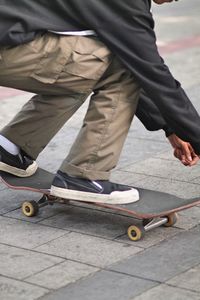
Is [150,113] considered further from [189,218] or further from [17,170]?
[17,170]

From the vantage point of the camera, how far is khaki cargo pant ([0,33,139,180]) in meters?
4.38

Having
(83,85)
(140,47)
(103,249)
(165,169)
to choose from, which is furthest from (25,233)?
(165,169)

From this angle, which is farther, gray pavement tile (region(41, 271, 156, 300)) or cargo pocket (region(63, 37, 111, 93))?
cargo pocket (region(63, 37, 111, 93))

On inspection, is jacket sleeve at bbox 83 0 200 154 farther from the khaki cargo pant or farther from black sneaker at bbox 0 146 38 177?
black sneaker at bbox 0 146 38 177

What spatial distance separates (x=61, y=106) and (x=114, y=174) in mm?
1065

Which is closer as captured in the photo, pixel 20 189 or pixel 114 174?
pixel 20 189

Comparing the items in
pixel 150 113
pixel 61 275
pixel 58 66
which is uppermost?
pixel 58 66

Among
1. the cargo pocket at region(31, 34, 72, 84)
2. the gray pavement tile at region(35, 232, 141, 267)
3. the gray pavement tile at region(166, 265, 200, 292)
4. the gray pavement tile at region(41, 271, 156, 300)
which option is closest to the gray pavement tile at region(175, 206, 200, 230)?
the gray pavement tile at region(35, 232, 141, 267)

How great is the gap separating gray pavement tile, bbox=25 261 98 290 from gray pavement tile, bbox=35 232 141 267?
72 mm

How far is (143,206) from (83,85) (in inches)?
28.6

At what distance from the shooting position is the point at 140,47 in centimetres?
432

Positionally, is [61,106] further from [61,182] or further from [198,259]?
[198,259]

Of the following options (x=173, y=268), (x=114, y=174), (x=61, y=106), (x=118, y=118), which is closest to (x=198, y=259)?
(x=173, y=268)

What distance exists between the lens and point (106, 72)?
14.7ft
